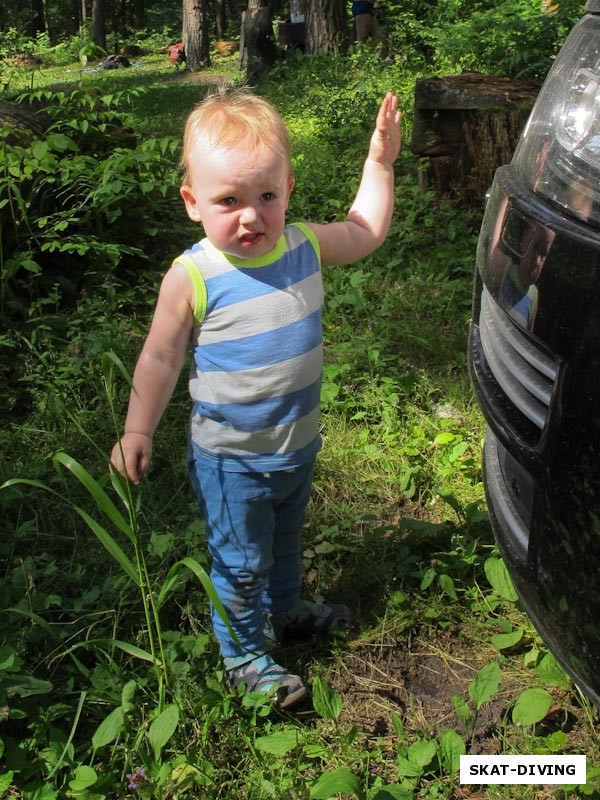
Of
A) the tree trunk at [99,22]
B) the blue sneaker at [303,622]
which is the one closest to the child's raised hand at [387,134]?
the blue sneaker at [303,622]

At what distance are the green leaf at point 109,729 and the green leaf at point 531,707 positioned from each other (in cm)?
91

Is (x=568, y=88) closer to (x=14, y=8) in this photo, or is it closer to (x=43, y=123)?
(x=43, y=123)

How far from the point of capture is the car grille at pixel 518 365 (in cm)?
143

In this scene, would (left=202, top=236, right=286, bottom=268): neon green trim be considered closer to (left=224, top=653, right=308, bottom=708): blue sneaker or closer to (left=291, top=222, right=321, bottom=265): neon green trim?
(left=291, top=222, right=321, bottom=265): neon green trim

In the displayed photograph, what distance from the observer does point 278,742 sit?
2.04m

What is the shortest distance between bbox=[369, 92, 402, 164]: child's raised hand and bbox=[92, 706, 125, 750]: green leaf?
59.9 inches

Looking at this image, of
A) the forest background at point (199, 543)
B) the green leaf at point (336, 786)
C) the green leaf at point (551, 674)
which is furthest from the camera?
the green leaf at point (551, 674)

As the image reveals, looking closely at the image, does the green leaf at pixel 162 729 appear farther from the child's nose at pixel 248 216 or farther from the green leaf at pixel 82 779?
the child's nose at pixel 248 216

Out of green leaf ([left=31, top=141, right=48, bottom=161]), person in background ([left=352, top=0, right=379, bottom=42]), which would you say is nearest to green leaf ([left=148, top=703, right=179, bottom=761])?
green leaf ([left=31, top=141, right=48, bottom=161])

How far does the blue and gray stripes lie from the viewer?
2047 millimetres

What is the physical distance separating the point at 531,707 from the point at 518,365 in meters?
0.90

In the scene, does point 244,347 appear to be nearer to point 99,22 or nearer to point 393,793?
point 393,793

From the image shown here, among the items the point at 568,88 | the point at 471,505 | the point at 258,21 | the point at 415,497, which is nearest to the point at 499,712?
the point at 471,505

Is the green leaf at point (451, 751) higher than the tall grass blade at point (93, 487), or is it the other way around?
the tall grass blade at point (93, 487)
